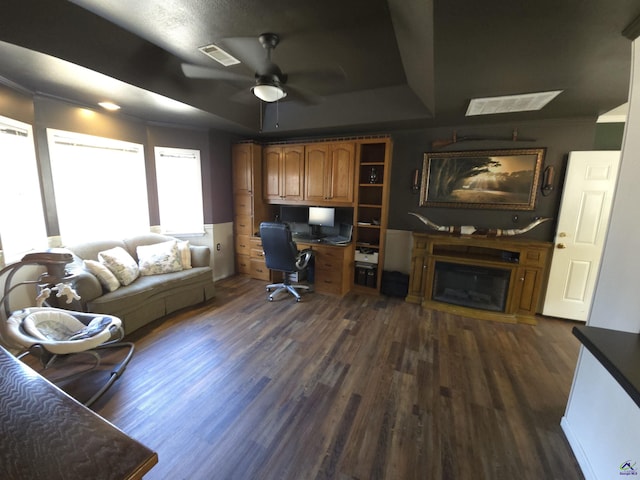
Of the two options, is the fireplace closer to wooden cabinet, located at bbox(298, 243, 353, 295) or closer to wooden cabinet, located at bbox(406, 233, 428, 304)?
wooden cabinet, located at bbox(406, 233, 428, 304)

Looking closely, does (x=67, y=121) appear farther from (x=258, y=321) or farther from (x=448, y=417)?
(x=448, y=417)

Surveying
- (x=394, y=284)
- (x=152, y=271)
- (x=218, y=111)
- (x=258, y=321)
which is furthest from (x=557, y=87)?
(x=152, y=271)

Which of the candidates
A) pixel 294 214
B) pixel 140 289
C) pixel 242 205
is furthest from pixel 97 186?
pixel 294 214

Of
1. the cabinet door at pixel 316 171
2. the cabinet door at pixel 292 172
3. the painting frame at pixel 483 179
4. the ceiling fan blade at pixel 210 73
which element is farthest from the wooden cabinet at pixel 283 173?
the painting frame at pixel 483 179

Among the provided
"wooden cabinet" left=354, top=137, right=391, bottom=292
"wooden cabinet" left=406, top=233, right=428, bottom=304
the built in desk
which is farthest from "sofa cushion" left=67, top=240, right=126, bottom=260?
the built in desk

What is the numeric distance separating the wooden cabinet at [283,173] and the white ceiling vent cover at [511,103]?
7.53 ft

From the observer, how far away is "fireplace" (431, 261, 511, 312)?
10.4 feet

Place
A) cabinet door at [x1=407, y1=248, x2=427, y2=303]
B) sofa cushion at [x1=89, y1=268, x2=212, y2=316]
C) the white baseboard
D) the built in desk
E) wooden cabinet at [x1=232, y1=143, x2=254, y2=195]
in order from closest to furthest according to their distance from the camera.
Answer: the built in desk, the white baseboard, sofa cushion at [x1=89, y1=268, x2=212, y2=316], cabinet door at [x1=407, y1=248, x2=427, y2=303], wooden cabinet at [x1=232, y1=143, x2=254, y2=195]

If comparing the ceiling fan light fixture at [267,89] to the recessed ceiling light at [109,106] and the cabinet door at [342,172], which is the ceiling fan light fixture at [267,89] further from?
the recessed ceiling light at [109,106]

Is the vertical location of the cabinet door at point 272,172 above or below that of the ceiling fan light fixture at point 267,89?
below

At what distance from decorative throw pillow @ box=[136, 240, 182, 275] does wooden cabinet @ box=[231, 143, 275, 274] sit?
1214 mm

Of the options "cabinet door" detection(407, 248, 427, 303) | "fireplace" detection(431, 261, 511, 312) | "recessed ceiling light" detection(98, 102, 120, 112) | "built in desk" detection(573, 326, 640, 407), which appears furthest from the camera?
"cabinet door" detection(407, 248, 427, 303)

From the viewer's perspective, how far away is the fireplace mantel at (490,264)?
9.89 feet

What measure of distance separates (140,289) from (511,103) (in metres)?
4.11
